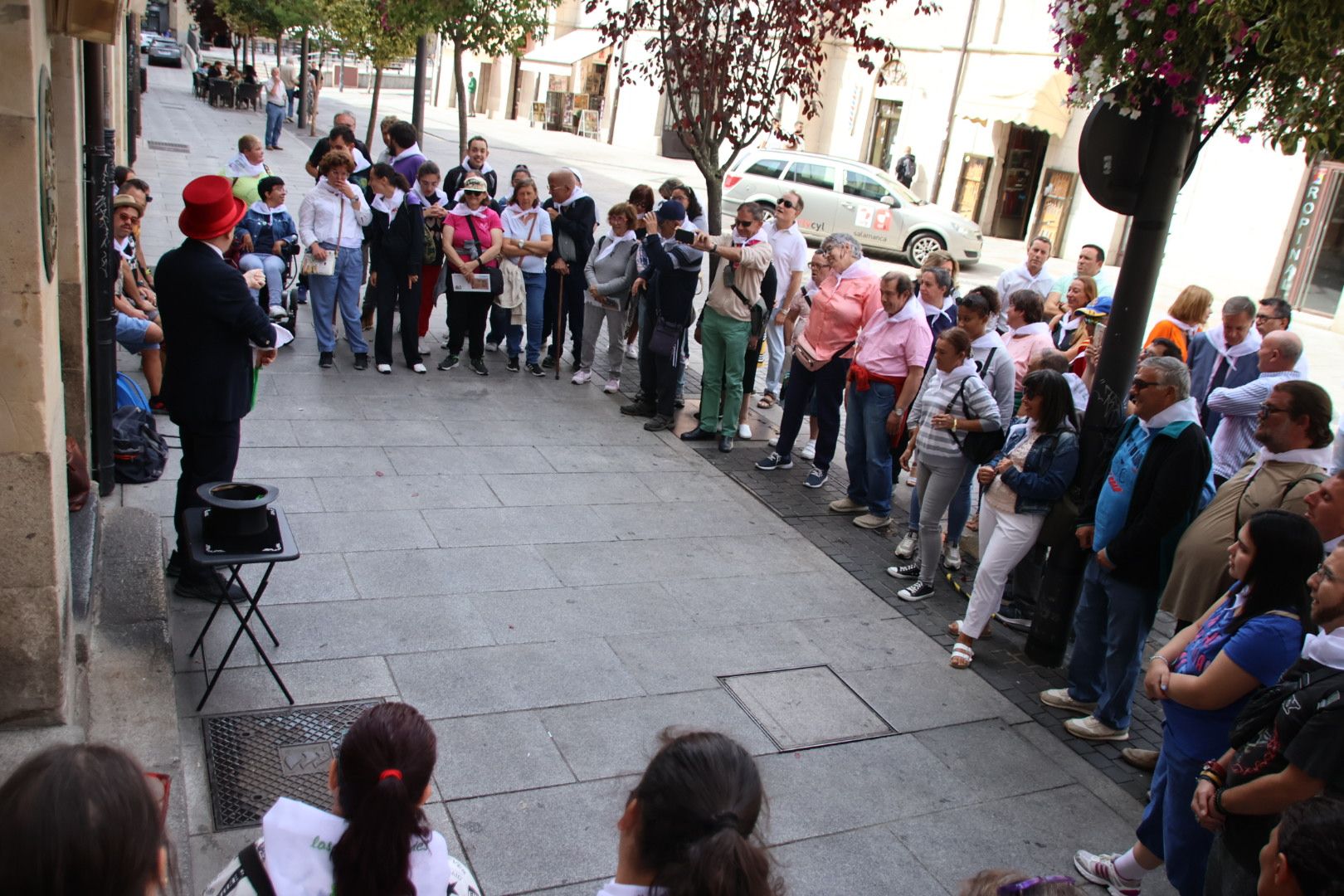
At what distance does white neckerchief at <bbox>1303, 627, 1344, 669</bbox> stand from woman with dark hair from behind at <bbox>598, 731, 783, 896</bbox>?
6.34 ft

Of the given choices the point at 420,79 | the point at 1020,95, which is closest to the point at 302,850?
the point at 420,79

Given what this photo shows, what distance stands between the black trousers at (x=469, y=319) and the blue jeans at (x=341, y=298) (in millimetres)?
827

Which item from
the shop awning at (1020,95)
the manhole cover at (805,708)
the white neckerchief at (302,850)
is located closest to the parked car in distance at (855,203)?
the shop awning at (1020,95)

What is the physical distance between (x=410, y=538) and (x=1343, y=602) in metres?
4.90

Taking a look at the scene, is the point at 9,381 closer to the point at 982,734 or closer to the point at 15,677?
the point at 15,677

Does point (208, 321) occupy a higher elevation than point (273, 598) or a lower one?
higher

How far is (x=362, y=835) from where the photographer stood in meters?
2.34

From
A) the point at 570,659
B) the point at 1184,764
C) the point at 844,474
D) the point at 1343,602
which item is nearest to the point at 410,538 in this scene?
the point at 570,659

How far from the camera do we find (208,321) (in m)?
5.31

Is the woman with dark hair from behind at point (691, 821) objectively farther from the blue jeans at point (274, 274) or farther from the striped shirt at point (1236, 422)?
the blue jeans at point (274, 274)

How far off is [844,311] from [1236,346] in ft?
8.94

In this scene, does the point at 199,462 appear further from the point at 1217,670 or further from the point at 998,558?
the point at 1217,670

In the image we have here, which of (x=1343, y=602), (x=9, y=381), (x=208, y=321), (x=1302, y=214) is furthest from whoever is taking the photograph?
(x=1302, y=214)

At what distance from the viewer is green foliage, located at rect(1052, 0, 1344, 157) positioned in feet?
14.8
